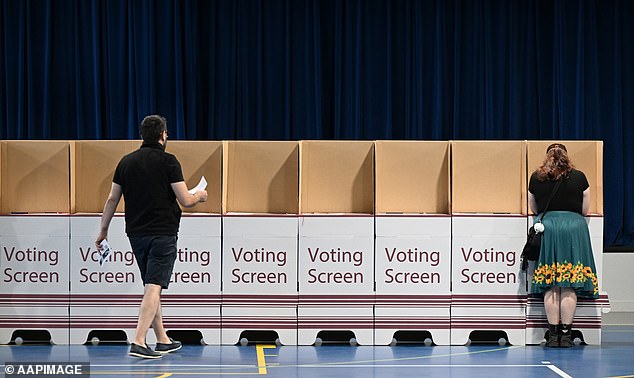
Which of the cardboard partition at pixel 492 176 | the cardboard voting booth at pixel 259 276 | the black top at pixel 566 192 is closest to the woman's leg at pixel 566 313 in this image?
the black top at pixel 566 192

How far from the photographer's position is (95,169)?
30.1 feet

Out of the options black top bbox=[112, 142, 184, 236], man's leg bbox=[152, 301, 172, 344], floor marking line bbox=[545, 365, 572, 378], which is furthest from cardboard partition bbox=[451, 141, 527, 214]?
man's leg bbox=[152, 301, 172, 344]

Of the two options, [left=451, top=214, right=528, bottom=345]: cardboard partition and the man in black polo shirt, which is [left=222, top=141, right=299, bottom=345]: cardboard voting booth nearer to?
the man in black polo shirt

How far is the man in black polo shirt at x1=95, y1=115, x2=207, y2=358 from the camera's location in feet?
24.9

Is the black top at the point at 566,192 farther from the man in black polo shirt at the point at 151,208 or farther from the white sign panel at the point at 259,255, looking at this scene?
the man in black polo shirt at the point at 151,208

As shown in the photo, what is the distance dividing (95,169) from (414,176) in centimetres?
272

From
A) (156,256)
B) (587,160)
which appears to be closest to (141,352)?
(156,256)

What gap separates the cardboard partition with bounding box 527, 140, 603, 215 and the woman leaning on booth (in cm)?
31
